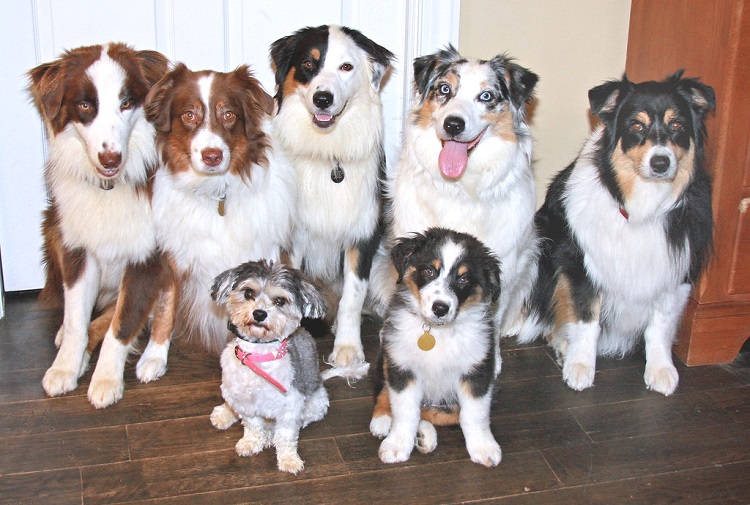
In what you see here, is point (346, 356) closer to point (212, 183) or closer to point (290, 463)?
point (290, 463)

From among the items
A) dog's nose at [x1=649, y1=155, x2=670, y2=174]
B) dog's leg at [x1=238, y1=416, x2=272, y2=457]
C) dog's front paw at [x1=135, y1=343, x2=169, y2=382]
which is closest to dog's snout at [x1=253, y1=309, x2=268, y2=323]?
dog's leg at [x1=238, y1=416, x2=272, y2=457]

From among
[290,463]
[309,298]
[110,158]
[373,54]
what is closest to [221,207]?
[110,158]

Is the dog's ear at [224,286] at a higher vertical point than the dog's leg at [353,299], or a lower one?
higher

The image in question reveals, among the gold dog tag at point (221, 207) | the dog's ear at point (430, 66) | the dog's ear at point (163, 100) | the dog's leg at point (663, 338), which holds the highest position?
the dog's ear at point (430, 66)

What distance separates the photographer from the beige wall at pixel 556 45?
13.0 feet

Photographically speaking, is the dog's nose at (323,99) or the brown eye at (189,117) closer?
the brown eye at (189,117)

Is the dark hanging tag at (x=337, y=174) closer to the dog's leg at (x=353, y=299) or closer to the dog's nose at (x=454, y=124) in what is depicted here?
the dog's leg at (x=353, y=299)

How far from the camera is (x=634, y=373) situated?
→ 3.53 metres

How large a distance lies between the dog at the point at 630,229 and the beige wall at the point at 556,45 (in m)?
0.65

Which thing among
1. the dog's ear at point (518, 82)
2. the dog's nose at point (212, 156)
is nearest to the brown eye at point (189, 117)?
the dog's nose at point (212, 156)

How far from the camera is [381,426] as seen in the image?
2.95m

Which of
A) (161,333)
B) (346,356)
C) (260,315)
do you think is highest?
(260,315)

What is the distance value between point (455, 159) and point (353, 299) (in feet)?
2.62

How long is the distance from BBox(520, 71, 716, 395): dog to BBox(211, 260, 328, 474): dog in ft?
4.15
